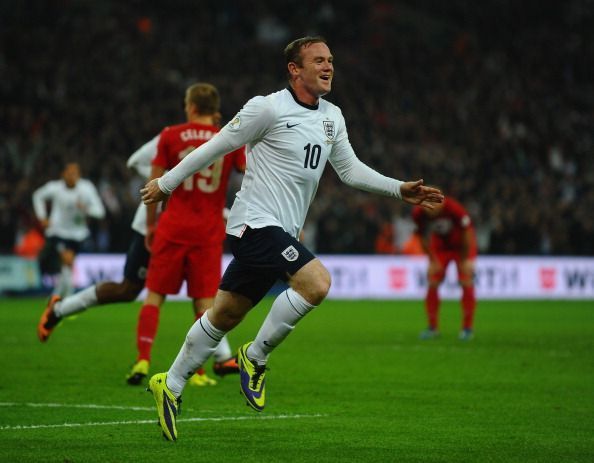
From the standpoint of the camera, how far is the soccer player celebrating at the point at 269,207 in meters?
6.73

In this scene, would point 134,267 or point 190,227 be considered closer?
point 190,227

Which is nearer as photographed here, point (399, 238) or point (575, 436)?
point (575, 436)

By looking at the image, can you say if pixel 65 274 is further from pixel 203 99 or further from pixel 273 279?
pixel 273 279

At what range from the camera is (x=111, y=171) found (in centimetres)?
2625

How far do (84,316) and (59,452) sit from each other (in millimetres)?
13557

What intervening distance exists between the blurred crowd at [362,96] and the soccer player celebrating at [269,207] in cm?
1865

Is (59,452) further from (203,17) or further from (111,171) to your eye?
(203,17)

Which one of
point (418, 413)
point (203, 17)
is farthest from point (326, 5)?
point (418, 413)

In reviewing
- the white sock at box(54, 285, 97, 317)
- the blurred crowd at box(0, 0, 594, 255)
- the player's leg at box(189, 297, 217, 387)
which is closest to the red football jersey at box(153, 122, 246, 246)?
the player's leg at box(189, 297, 217, 387)

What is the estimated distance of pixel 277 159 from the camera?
22.8 feet

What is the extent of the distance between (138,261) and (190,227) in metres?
0.94

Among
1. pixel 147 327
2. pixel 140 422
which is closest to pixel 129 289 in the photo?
pixel 147 327

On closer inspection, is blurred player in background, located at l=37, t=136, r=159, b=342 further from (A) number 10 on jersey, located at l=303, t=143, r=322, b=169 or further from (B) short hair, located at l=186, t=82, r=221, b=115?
(A) number 10 on jersey, located at l=303, t=143, r=322, b=169

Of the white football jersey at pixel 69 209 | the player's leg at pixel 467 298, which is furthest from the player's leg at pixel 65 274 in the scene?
the player's leg at pixel 467 298
